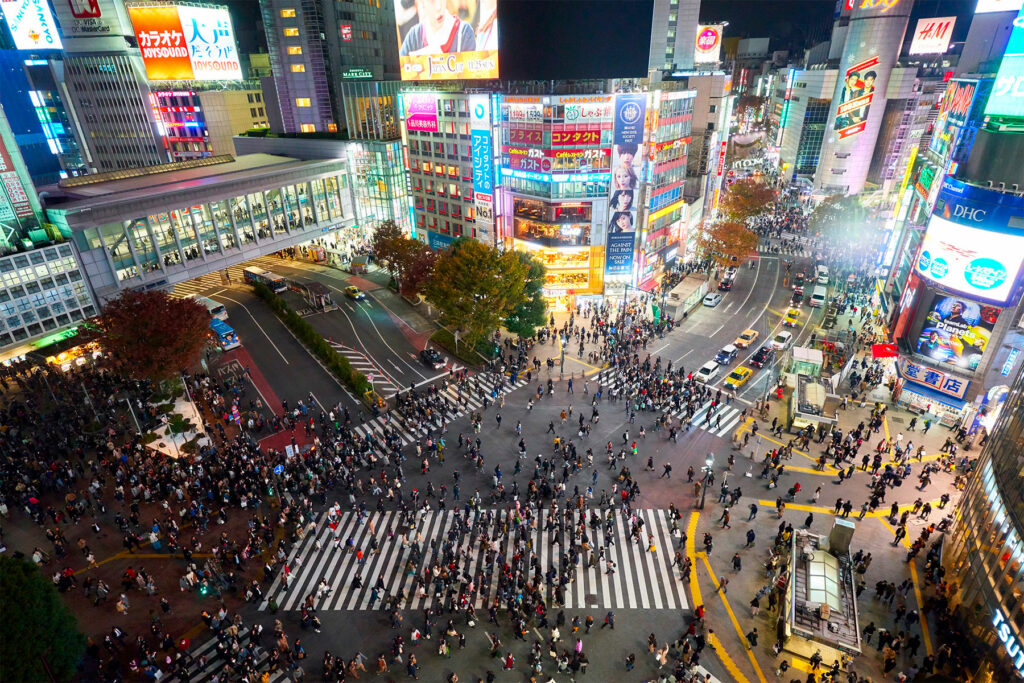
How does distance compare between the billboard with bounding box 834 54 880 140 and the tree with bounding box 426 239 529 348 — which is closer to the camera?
the tree with bounding box 426 239 529 348

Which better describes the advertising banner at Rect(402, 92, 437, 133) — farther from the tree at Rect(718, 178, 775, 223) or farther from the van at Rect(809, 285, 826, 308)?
the van at Rect(809, 285, 826, 308)

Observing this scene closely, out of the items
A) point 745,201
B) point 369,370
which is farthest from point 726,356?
point 745,201

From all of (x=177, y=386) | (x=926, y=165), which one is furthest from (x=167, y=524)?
(x=926, y=165)

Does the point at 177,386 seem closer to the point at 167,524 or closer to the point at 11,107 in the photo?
the point at 167,524

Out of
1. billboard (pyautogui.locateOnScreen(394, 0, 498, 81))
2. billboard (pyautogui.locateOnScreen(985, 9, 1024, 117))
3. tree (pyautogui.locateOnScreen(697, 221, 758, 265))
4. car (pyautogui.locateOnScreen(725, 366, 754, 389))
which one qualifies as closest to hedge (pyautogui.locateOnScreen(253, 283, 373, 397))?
car (pyautogui.locateOnScreen(725, 366, 754, 389))

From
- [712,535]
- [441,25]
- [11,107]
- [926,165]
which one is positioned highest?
[441,25]

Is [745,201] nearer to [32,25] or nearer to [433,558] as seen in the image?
[433,558]

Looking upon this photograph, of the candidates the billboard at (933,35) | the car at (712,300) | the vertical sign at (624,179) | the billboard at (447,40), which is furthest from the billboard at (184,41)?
the billboard at (933,35)
